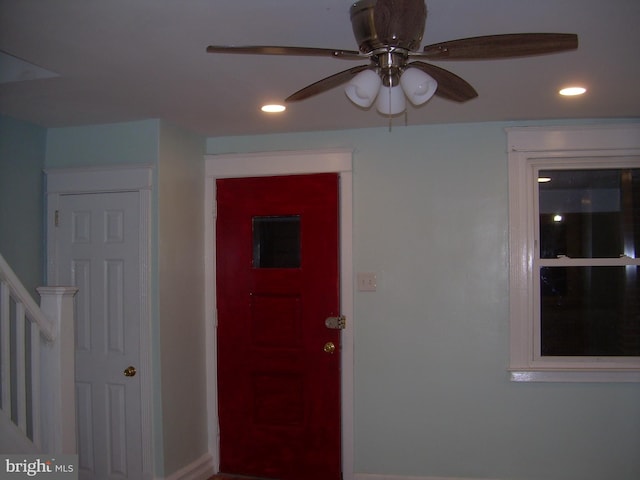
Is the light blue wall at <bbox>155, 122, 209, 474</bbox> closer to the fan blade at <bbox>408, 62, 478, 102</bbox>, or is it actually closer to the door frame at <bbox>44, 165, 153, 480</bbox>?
the door frame at <bbox>44, 165, 153, 480</bbox>

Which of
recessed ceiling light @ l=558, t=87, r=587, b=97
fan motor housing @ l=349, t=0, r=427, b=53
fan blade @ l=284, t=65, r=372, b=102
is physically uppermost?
recessed ceiling light @ l=558, t=87, r=587, b=97

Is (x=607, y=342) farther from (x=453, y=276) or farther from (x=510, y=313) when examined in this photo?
(x=453, y=276)

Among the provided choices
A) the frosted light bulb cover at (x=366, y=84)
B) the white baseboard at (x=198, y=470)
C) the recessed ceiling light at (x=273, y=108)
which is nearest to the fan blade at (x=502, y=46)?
the frosted light bulb cover at (x=366, y=84)

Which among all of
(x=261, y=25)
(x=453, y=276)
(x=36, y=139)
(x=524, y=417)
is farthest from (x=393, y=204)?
(x=36, y=139)

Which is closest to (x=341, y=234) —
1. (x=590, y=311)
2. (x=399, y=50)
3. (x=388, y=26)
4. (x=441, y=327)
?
(x=441, y=327)

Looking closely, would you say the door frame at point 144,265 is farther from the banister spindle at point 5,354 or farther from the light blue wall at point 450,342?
the light blue wall at point 450,342

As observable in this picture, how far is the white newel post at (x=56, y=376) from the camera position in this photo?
8.00 feet

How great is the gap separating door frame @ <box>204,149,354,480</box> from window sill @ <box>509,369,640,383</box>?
992 millimetres

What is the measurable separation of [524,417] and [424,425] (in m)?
0.58

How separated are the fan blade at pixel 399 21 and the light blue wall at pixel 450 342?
6.35ft

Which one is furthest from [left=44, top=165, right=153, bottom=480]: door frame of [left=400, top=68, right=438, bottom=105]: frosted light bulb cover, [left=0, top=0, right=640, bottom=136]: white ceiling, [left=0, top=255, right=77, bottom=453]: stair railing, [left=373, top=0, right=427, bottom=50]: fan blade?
[left=373, top=0, right=427, bottom=50]: fan blade

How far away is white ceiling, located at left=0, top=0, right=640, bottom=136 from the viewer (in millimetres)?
1786

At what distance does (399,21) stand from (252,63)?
100cm

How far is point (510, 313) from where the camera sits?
10.7 ft
